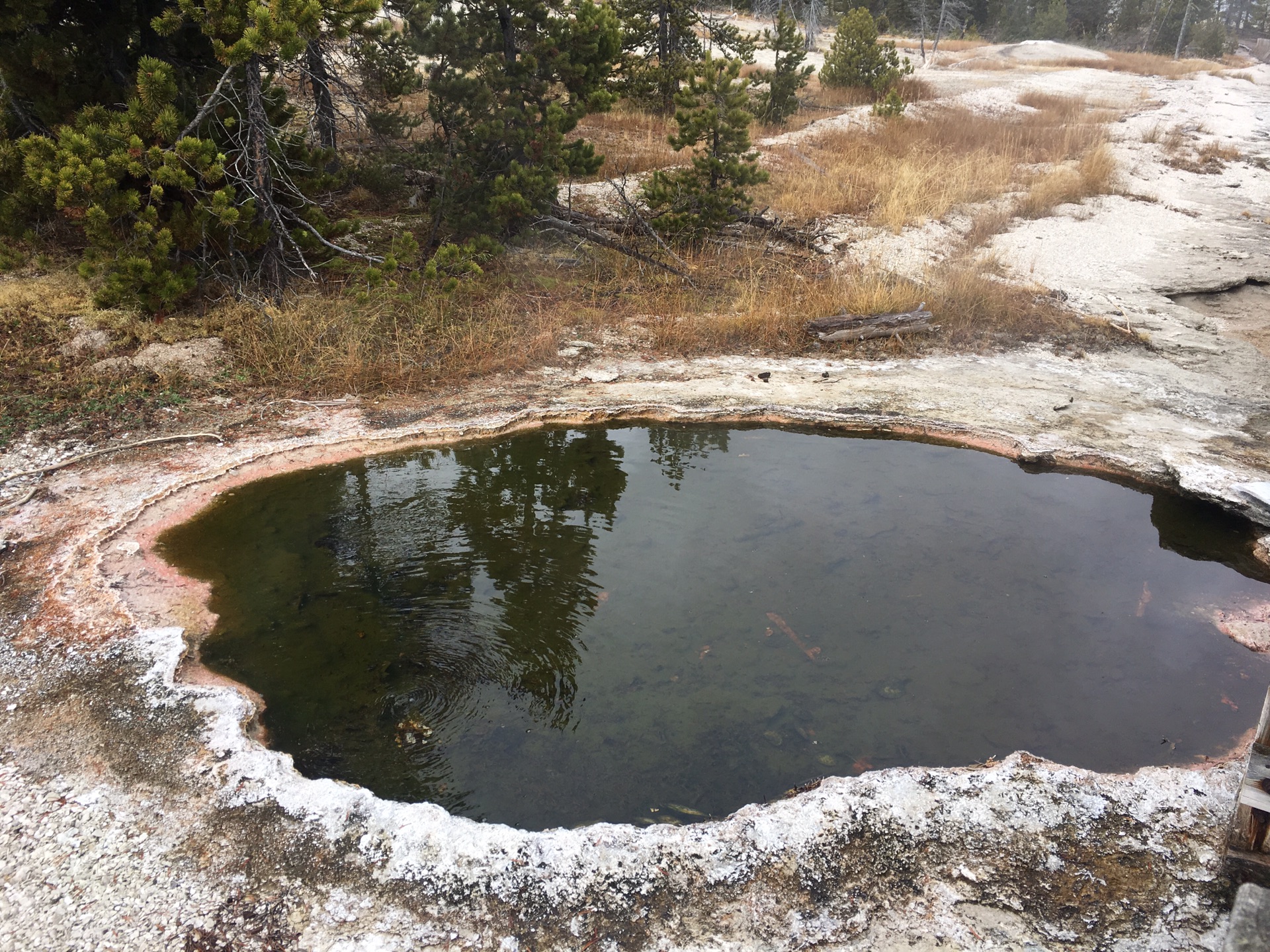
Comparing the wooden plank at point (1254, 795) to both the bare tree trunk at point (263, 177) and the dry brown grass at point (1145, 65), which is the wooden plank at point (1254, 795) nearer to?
the bare tree trunk at point (263, 177)

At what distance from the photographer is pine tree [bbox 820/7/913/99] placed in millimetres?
19781

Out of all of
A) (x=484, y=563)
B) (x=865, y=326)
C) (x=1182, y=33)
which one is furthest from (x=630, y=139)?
(x=1182, y=33)

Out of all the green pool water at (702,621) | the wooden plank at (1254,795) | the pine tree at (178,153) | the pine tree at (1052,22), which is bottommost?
the green pool water at (702,621)

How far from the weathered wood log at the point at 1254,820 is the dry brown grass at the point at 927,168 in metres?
9.37

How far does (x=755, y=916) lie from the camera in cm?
299

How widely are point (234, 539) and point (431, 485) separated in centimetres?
133

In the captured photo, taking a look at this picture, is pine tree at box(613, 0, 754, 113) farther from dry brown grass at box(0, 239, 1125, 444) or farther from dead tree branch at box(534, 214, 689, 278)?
dry brown grass at box(0, 239, 1125, 444)

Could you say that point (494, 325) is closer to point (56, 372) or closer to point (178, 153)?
point (178, 153)

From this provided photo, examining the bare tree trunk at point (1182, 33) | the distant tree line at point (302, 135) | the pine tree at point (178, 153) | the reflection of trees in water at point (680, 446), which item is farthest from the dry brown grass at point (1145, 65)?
the pine tree at point (178, 153)

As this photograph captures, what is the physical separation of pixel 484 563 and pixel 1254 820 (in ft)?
12.7

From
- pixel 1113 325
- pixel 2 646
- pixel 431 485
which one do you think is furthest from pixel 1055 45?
pixel 2 646

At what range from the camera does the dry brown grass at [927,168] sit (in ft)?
39.1

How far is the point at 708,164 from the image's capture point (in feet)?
31.5

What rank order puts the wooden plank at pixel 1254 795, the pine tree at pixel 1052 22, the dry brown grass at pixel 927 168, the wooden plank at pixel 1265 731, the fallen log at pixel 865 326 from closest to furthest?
the wooden plank at pixel 1254 795 → the wooden plank at pixel 1265 731 → the fallen log at pixel 865 326 → the dry brown grass at pixel 927 168 → the pine tree at pixel 1052 22
